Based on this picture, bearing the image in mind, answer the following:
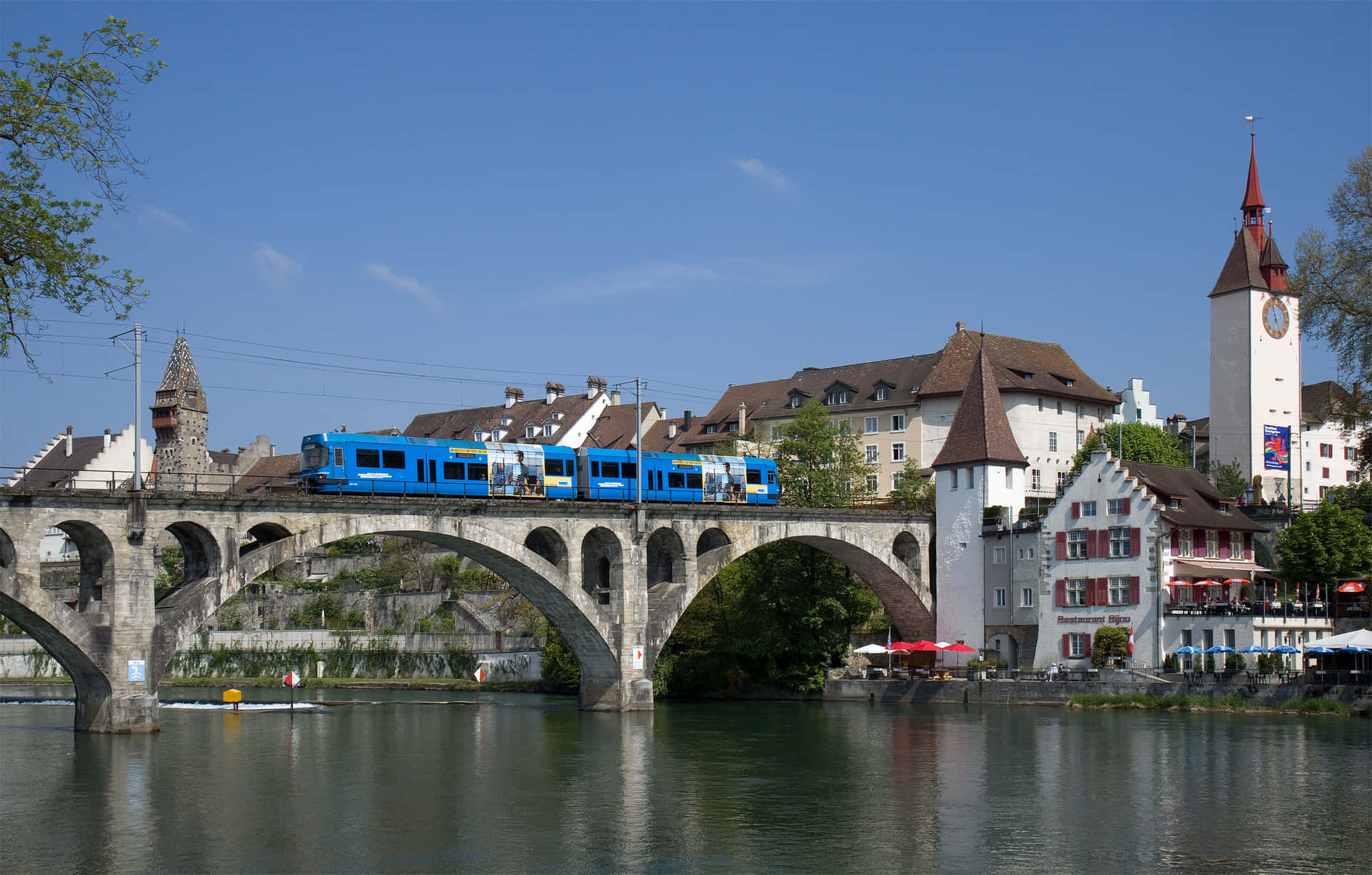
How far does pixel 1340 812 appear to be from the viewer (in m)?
32.0

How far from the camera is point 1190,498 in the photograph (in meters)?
68.8

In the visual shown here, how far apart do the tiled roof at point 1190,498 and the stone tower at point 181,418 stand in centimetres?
7644

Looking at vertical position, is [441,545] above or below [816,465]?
below

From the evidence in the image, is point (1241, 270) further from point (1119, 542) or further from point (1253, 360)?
point (1119, 542)

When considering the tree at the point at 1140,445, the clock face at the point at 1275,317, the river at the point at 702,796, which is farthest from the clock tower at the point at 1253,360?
the river at the point at 702,796

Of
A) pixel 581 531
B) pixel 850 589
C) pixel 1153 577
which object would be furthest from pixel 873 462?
pixel 581 531

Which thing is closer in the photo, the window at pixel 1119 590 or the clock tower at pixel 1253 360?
the window at pixel 1119 590

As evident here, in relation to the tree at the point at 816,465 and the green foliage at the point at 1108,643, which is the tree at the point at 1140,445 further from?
the green foliage at the point at 1108,643

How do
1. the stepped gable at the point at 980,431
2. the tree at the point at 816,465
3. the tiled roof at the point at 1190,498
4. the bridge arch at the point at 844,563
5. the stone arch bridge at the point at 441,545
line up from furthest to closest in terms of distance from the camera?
the tree at the point at 816,465 → the stepped gable at the point at 980,431 → the tiled roof at the point at 1190,498 → the bridge arch at the point at 844,563 → the stone arch bridge at the point at 441,545

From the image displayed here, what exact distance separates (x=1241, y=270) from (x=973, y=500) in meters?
37.9

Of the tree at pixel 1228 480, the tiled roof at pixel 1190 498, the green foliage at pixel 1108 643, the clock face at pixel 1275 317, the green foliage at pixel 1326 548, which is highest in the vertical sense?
the clock face at pixel 1275 317

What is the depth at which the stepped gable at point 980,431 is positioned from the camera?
238 feet

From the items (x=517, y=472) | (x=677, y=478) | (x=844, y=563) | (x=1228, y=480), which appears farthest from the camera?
(x=1228, y=480)

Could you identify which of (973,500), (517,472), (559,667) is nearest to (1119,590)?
(973,500)
